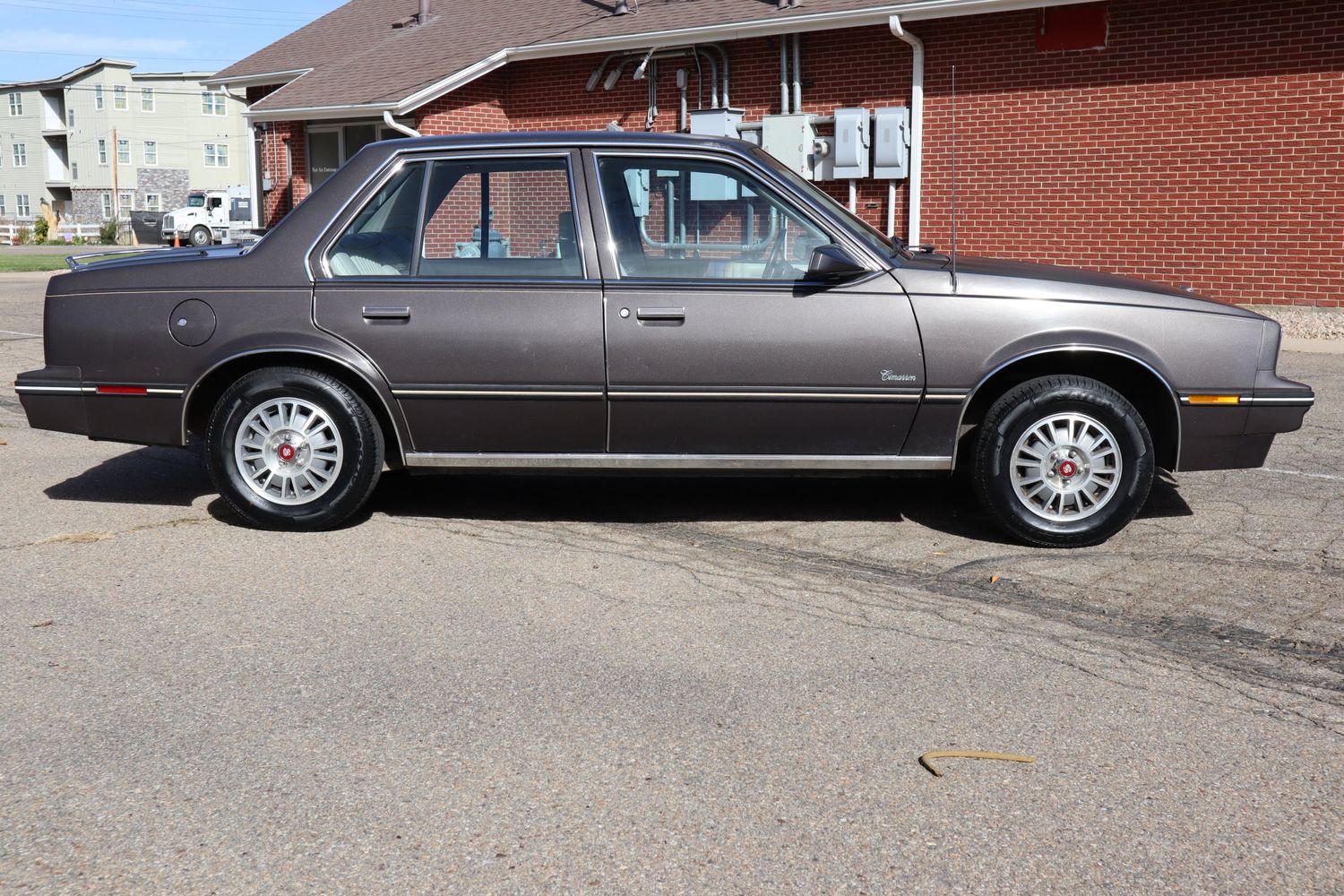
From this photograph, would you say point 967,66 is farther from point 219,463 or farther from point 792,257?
point 219,463

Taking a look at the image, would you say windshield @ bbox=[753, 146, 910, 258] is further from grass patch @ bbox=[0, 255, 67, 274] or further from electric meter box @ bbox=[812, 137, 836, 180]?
grass patch @ bbox=[0, 255, 67, 274]

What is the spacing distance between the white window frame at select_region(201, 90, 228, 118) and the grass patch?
31.1 metres

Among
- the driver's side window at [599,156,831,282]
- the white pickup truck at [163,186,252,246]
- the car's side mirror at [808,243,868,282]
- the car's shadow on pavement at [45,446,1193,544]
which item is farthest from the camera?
the white pickup truck at [163,186,252,246]

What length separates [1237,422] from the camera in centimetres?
554

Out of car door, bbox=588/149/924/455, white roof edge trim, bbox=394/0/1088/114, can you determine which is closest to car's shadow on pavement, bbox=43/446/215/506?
car door, bbox=588/149/924/455

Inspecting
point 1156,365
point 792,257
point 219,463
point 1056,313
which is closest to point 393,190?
point 219,463

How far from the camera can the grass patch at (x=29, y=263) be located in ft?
101

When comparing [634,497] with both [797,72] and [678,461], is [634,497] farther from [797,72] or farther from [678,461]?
[797,72]

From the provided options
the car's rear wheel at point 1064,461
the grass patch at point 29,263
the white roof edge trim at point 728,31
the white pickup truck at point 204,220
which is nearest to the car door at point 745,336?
the car's rear wheel at point 1064,461

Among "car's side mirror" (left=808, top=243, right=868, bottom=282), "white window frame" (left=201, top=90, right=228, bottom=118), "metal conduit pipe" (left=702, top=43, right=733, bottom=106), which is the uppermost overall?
"white window frame" (left=201, top=90, right=228, bottom=118)

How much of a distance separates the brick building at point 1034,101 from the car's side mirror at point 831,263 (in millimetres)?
6527

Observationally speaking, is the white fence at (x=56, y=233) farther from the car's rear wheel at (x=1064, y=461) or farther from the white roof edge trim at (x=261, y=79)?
the car's rear wheel at (x=1064, y=461)

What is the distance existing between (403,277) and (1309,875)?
4187mm

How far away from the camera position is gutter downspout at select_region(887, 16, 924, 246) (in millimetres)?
15602
